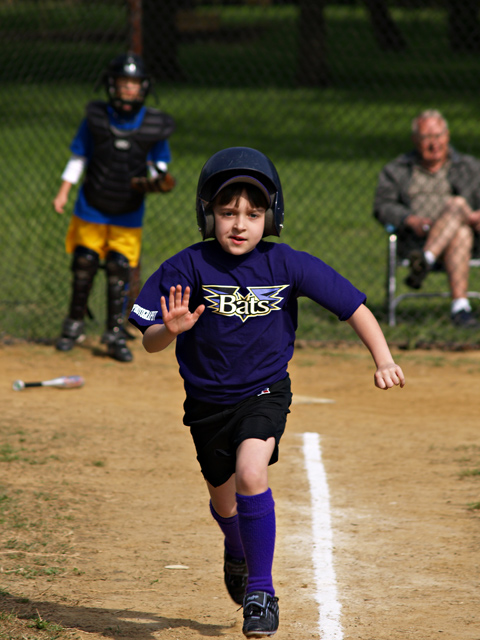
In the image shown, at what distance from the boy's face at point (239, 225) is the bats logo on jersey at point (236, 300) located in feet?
0.45

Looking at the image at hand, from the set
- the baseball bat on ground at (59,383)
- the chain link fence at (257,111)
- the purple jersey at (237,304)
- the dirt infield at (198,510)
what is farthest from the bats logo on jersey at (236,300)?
the chain link fence at (257,111)

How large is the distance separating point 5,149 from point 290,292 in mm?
14182

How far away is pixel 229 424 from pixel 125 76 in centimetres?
437

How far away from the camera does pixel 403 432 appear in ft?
19.4

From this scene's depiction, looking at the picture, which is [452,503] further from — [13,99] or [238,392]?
[13,99]

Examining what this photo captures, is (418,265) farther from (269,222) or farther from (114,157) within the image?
(269,222)

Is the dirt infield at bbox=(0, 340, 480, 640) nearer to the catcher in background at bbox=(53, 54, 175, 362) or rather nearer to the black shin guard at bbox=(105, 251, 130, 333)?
the black shin guard at bbox=(105, 251, 130, 333)

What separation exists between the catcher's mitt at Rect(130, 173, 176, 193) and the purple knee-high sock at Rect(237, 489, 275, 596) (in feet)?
13.9

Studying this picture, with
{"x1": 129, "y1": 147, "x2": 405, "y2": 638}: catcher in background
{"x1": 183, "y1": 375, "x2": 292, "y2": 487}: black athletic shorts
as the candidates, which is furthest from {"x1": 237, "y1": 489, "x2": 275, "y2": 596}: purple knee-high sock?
{"x1": 183, "y1": 375, "x2": 292, "y2": 487}: black athletic shorts

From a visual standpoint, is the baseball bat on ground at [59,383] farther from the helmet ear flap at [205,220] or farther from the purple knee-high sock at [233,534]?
the helmet ear flap at [205,220]

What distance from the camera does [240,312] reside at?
326 cm

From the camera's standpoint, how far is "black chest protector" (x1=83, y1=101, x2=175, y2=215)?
7199mm

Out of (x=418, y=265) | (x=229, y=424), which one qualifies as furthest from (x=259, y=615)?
(x=418, y=265)

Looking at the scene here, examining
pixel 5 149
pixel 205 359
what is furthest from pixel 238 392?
pixel 5 149
